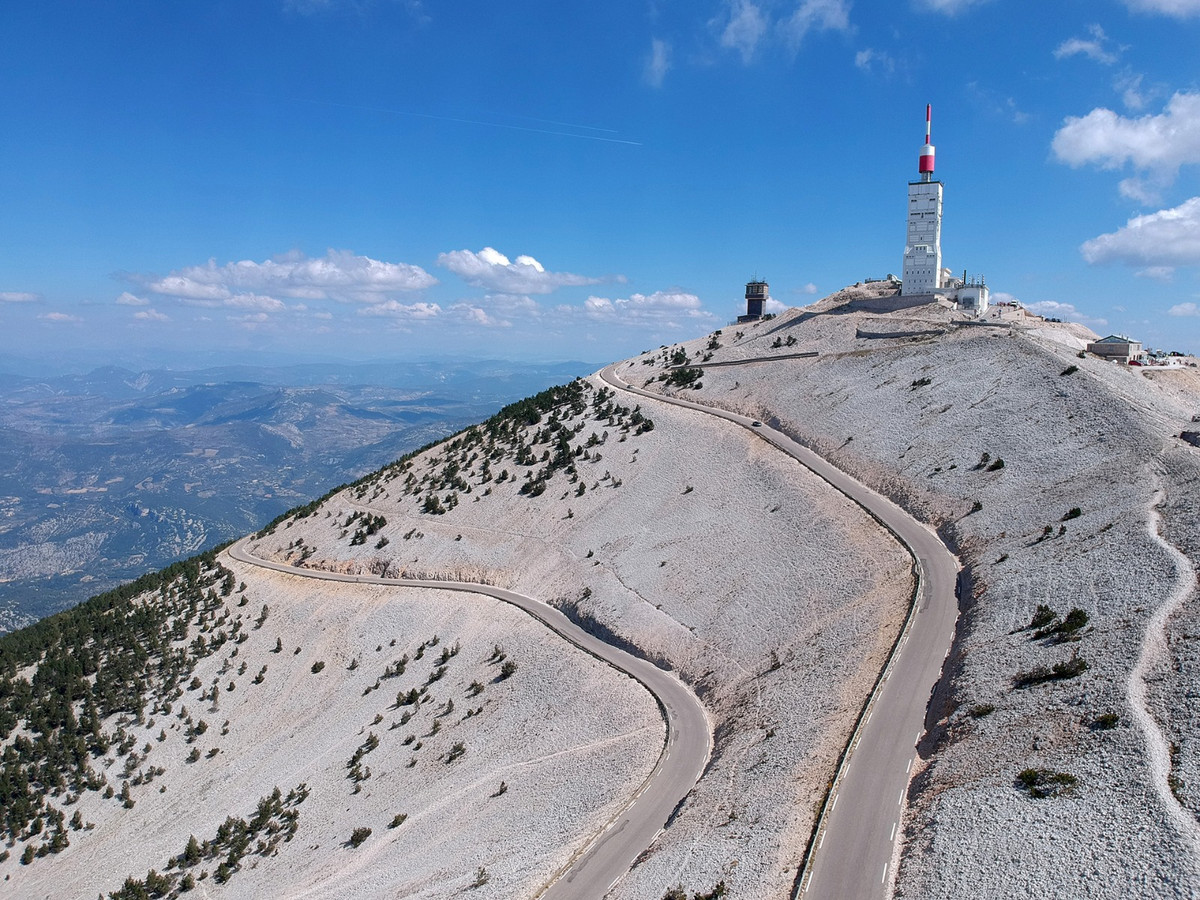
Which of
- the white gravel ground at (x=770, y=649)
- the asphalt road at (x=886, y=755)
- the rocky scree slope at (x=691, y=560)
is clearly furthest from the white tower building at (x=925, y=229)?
the asphalt road at (x=886, y=755)

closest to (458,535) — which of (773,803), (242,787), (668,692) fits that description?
(242,787)

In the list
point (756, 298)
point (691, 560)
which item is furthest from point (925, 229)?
point (691, 560)

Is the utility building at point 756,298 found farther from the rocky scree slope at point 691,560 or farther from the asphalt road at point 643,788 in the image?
the asphalt road at point 643,788

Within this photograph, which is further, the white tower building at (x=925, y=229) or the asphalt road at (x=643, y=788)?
the white tower building at (x=925, y=229)

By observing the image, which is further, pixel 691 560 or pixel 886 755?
pixel 691 560

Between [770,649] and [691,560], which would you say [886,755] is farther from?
[691,560]

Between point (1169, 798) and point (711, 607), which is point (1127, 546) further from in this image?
point (711, 607)

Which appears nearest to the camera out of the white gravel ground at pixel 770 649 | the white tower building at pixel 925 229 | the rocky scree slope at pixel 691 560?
the white gravel ground at pixel 770 649
